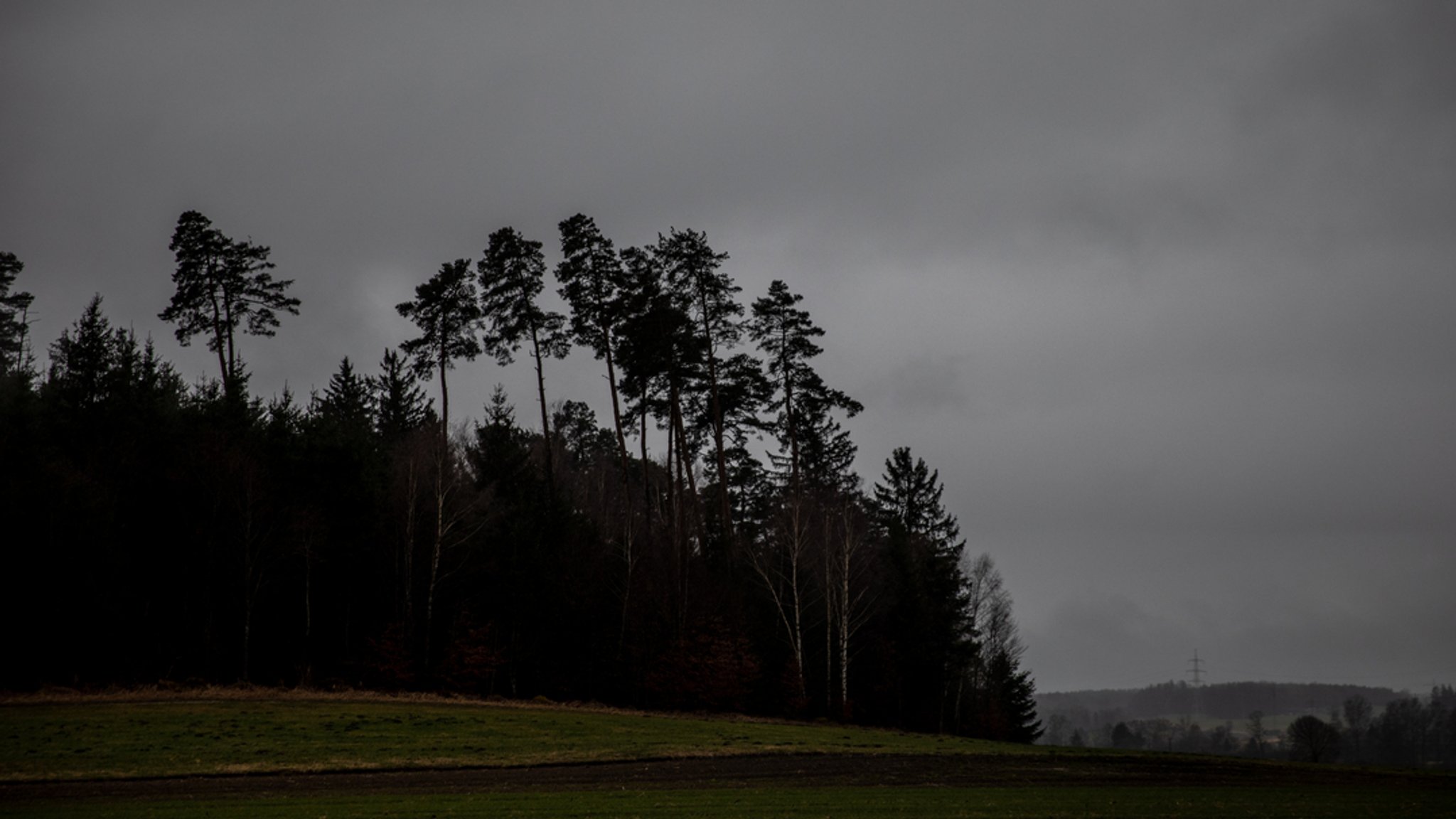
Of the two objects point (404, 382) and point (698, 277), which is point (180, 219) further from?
point (698, 277)

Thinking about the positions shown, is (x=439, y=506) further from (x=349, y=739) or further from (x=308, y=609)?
(x=349, y=739)

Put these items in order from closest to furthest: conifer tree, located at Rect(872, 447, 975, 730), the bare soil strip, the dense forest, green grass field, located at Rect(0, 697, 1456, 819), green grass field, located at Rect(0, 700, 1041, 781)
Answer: green grass field, located at Rect(0, 697, 1456, 819) < the bare soil strip < green grass field, located at Rect(0, 700, 1041, 781) < the dense forest < conifer tree, located at Rect(872, 447, 975, 730)

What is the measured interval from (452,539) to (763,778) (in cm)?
2579

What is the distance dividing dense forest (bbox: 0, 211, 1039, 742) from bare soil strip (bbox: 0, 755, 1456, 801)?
57.0 ft

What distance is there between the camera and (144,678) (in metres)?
36.7

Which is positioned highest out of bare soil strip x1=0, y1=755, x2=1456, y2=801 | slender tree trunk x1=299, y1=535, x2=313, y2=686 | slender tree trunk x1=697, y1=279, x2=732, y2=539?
slender tree trunk x1=697, y1=279, x2=732, y2=539

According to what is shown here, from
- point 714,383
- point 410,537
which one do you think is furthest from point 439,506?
point 714,383

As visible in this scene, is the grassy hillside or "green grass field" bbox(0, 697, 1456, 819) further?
the grassy hillside

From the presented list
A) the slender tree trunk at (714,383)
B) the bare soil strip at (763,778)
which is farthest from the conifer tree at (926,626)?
the bare soil strip at (763,778)

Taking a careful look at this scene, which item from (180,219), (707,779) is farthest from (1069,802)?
(180,219)

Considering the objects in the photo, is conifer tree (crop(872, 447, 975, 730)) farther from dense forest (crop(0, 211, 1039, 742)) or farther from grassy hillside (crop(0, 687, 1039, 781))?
grassy hillside (crop(0, 687, 1039, 781))

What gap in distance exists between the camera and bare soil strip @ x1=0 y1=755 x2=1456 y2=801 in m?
20.3

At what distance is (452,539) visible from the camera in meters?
44.5

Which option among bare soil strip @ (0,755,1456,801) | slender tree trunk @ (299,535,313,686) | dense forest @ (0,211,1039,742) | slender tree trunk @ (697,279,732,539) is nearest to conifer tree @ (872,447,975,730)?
dense forest @ (0,211,1039,742)
